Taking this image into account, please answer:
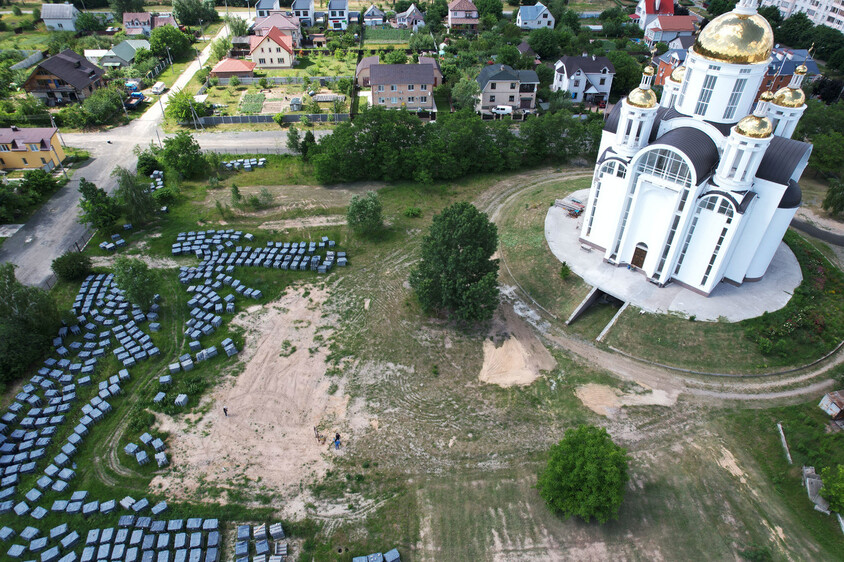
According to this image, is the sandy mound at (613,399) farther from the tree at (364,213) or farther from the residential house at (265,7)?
the residential house at (265,7)

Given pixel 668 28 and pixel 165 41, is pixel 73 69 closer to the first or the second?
pixel 165 41

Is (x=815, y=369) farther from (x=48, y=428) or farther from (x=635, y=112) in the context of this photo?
(x=48, y=428)

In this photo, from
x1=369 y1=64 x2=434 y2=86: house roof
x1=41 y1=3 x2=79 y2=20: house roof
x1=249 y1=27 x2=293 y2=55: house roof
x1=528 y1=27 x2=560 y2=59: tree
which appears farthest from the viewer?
x1=41 y1=3 x2=79 y2=20: house roof

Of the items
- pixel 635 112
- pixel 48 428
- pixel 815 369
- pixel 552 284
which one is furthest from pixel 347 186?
pixel 815 369

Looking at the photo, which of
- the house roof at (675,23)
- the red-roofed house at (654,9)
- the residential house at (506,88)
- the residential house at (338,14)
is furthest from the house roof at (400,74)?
the red-roofed house at (654,9)

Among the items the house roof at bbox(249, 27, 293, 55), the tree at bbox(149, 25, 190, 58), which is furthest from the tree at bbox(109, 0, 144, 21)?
the house roof at bbox(249, 27, 293, 55)

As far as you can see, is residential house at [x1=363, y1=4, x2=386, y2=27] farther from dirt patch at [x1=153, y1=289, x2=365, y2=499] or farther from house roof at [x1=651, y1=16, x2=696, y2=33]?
dirt patch at [x1=153, y1=289, x2=365, y2=499]

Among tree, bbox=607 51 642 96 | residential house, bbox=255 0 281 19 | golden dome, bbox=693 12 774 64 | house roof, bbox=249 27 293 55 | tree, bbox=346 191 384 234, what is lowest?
tree, bbox=346 191 384 234
